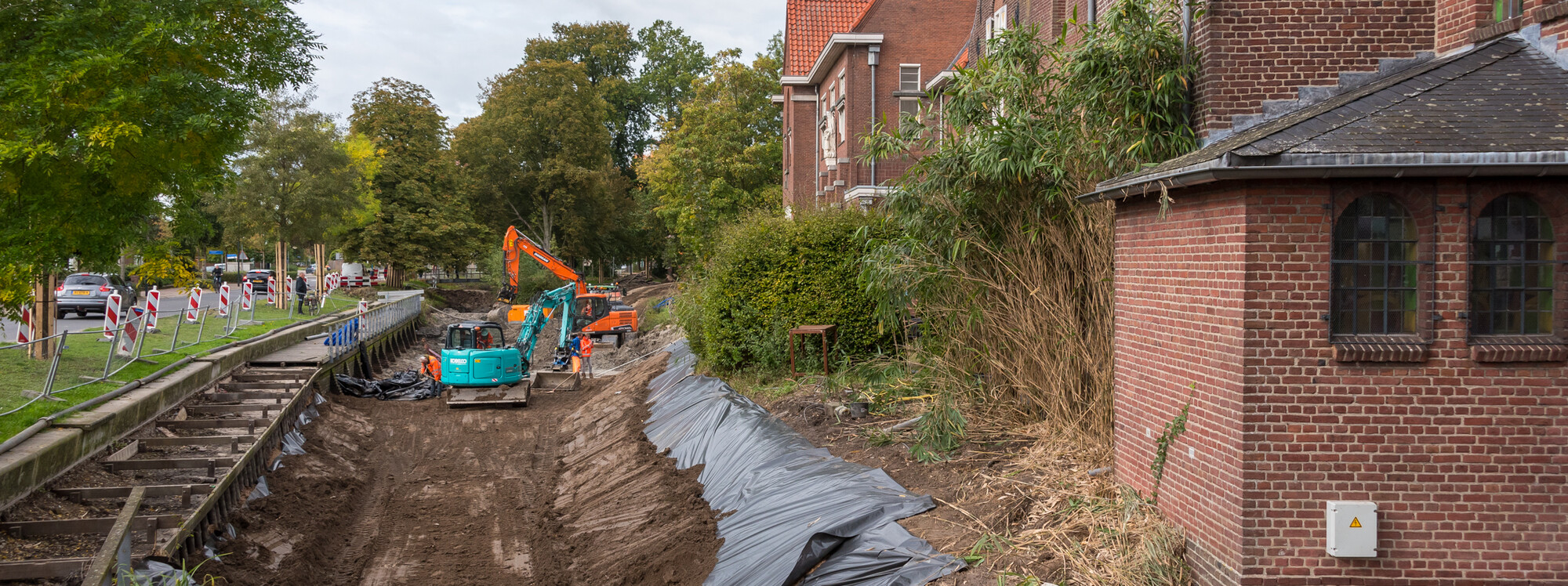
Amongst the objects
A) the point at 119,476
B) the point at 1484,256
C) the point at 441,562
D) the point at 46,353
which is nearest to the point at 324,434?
the point at 46,353

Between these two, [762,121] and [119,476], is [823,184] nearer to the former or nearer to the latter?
[762,121]

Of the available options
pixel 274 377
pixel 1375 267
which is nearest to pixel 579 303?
pixel 274 377

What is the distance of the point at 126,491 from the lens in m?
10.3

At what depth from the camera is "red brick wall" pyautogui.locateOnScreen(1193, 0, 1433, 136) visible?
7.59 metres

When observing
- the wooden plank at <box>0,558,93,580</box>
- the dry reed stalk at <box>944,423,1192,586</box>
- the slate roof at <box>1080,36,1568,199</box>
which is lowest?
the wooden plank at <box>0,558,93,580</box>

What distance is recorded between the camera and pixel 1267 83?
7.65m

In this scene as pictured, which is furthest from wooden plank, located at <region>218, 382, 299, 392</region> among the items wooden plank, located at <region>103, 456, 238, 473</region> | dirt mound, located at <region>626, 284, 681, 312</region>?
dirt mound, located at <region>626, 284, 681, 312</region>

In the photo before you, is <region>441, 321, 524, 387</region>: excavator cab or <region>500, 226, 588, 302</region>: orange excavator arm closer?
<region>441, 321, 524, 387</region>: excavator cab

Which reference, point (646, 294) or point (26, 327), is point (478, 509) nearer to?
point (26, 327)

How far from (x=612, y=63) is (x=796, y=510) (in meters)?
62.6

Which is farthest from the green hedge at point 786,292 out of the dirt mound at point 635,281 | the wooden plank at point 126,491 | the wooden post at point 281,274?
the dirt mound at point 635,281

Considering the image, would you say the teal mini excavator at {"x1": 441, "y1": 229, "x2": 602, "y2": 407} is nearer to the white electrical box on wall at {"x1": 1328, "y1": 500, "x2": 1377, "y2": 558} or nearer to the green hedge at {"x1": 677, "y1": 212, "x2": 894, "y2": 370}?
the green hedge at {"x1": 677, "y1": 212, "x2": 894, "y2": 370}

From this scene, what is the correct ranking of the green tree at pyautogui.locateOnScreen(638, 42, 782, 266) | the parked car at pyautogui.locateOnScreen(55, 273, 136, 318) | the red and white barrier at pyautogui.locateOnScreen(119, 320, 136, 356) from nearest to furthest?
the red and white barrier at pyautogui.locateOnScreen(119, 320, 136, 356)
the parked car at pyautogui.locateOnScreen(55, 273, 136, 318)
the green tree at pyautogui.locateOnScreen(638, 42, 782, 266)

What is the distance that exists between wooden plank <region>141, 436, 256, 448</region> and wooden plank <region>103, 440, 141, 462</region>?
0.15m
